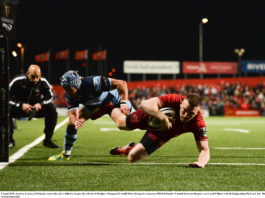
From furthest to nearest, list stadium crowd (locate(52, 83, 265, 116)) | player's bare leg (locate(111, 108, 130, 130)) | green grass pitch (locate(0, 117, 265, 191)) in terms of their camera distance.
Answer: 1. stadium crowd (locate(52, 83, 265, 116))
2. player's bare leg (locate(111, 108, 130, 130))
3. green grass pitch (locate(0, 117, 265, 191))

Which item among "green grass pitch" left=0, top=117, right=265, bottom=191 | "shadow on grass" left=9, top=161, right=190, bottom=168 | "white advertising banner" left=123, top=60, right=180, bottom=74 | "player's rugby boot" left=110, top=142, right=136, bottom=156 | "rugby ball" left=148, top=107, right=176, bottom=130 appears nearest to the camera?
"green grass pitch" left=0, top=117, right=265, bottom=191

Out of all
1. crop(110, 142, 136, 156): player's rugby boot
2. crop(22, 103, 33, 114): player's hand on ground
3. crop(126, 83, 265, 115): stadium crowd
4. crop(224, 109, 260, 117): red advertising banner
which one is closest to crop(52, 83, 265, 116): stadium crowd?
crop(126, 83, 265, 115): stadium crowd

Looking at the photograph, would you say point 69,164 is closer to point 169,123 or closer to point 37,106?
point 169,123

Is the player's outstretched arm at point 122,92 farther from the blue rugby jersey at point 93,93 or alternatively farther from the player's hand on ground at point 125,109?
the blue rugby jersey at point 93,93

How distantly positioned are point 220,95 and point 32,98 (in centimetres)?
2850

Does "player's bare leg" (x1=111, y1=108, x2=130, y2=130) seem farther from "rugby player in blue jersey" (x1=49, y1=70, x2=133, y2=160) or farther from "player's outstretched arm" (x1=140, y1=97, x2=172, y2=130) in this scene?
"player's outstretched arm" (x1=140, y1=97, x2=172, y2=130)

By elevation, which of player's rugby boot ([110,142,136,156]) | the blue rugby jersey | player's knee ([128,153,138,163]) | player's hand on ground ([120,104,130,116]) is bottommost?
player's rugby boot ([110,142,136,156])

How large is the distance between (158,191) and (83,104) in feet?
10.2

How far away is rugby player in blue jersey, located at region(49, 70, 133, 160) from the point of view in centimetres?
719

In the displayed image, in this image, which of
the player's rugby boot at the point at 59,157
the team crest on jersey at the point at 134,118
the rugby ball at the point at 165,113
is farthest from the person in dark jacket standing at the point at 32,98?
→ the rugby ball at the point at 165,113

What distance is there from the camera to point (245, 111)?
3303cm

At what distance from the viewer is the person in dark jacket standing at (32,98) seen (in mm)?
9117

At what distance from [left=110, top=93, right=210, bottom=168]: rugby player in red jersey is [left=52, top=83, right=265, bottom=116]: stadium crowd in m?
26.6

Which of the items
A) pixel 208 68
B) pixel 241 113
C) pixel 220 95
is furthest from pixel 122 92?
pixel 208 68
